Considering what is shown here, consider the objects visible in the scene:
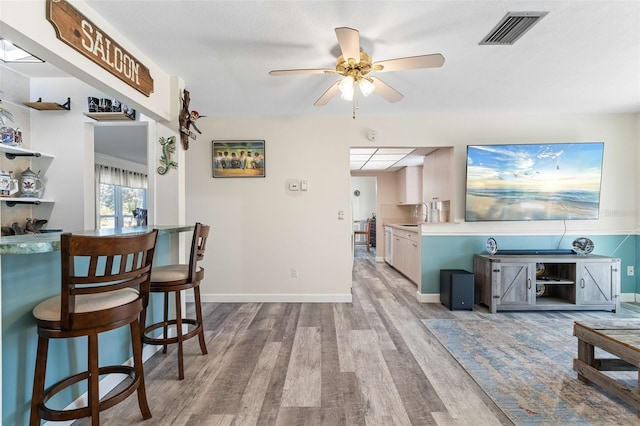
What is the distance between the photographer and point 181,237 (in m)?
2.77

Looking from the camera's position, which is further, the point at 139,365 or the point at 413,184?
the point at 413,184

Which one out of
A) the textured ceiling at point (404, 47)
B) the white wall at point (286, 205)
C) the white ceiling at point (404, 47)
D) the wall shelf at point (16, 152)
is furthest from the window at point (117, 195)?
the textured ceiling at point (404, 47)

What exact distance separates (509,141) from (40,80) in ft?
18.0

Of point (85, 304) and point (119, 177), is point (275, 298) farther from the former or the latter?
point (119, 177)

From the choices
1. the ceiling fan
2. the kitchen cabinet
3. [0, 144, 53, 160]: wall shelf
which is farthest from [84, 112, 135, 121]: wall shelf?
the kitchen cabinet

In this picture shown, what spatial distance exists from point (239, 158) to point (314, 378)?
278 centimetres

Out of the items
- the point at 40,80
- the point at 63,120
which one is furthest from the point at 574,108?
the point at 40,80

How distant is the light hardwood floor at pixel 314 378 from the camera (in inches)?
66.4

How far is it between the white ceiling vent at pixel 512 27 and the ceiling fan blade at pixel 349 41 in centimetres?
97

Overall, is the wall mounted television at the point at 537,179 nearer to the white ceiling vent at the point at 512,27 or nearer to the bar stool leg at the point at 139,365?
the white ceiling vent at the point at 512,27

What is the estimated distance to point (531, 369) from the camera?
216 centimetres

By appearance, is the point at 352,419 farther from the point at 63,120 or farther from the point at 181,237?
the point at 63,120

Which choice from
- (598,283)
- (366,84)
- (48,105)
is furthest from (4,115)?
(598,283)

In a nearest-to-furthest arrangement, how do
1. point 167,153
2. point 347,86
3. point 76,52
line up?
point 76,52 < point 347,86 < point 167,153
